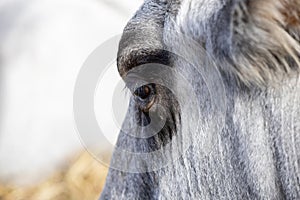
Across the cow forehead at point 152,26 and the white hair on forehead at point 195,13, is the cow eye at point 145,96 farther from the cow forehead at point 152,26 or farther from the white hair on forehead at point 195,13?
the white hair on forehead at point 195,13

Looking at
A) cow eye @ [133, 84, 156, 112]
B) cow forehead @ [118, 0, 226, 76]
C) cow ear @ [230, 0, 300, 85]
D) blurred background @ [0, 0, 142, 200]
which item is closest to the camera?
cow ear @ [230, 0, 300, 85]

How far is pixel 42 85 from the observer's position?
5492 mm

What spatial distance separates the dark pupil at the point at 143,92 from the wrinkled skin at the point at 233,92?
0.04m

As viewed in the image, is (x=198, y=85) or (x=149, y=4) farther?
(x=149, y=4)

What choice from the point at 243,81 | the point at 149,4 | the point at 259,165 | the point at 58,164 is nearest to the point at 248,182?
the point at 259,165

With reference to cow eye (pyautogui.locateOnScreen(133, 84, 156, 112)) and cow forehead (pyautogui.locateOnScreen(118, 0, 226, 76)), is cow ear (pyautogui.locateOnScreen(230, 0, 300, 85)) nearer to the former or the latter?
cow forehead (pyautogui.locateOnScreen(118, 0, 226, 76))

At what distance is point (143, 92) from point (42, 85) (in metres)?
3.68

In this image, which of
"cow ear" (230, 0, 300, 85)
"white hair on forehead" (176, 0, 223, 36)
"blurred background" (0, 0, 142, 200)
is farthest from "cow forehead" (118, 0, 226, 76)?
"blurred background" (0, 0, 142, 200)

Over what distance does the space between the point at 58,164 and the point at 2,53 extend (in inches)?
37.1

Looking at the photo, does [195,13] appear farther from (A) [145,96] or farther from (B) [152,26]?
(A) [145,96]

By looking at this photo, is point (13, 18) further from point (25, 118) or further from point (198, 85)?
point (198, 85)

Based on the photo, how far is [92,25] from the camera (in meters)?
5.56

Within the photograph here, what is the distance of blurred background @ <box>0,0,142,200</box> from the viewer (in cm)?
530

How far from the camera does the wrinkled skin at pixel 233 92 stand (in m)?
1.51
